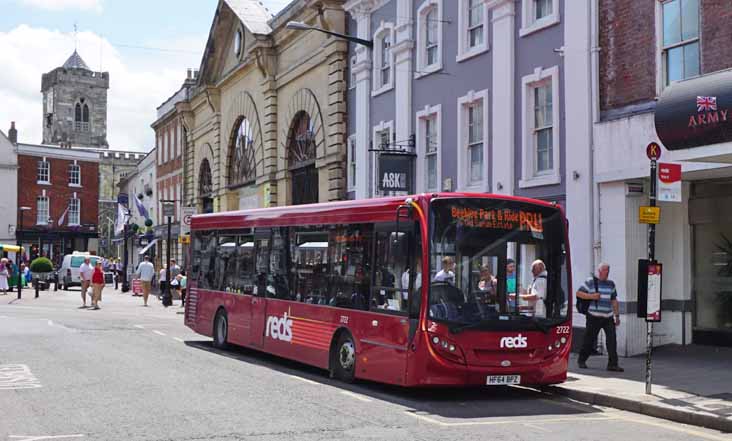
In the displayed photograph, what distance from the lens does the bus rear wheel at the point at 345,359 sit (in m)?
13.6

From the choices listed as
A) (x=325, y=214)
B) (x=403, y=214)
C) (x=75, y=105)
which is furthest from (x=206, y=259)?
(x=75, y=105)

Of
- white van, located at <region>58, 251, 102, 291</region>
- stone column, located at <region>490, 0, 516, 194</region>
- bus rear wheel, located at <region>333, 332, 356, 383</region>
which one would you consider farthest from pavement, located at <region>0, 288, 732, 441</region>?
white van, located at <region>58, 251, 102, 291</region>

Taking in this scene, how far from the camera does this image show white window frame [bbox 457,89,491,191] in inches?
845

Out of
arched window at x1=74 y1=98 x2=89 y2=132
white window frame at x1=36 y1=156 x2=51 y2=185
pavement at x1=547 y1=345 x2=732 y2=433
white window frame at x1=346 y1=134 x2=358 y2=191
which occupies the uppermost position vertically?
arched window at x1=74 y1=98 x2=89 y2=132

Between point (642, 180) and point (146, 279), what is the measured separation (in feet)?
76.1

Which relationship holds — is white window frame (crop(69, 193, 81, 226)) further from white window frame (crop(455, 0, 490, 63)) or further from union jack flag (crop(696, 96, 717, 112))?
union jack flag (crop(696, 96, 717, 112))

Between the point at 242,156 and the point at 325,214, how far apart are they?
26397 mm

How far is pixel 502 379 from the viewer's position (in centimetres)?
1216

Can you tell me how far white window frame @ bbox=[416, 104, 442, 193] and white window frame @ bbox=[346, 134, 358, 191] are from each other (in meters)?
4.47

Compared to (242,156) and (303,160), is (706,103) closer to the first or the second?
(303,160)

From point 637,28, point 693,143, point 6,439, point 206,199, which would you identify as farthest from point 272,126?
point 6,439

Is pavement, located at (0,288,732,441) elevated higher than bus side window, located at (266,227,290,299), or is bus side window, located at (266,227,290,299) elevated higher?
bus side window, located at (266,227,290,299)

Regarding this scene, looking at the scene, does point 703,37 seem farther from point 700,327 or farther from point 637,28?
point 700,327

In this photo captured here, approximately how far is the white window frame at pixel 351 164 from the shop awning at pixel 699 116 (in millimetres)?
15369
